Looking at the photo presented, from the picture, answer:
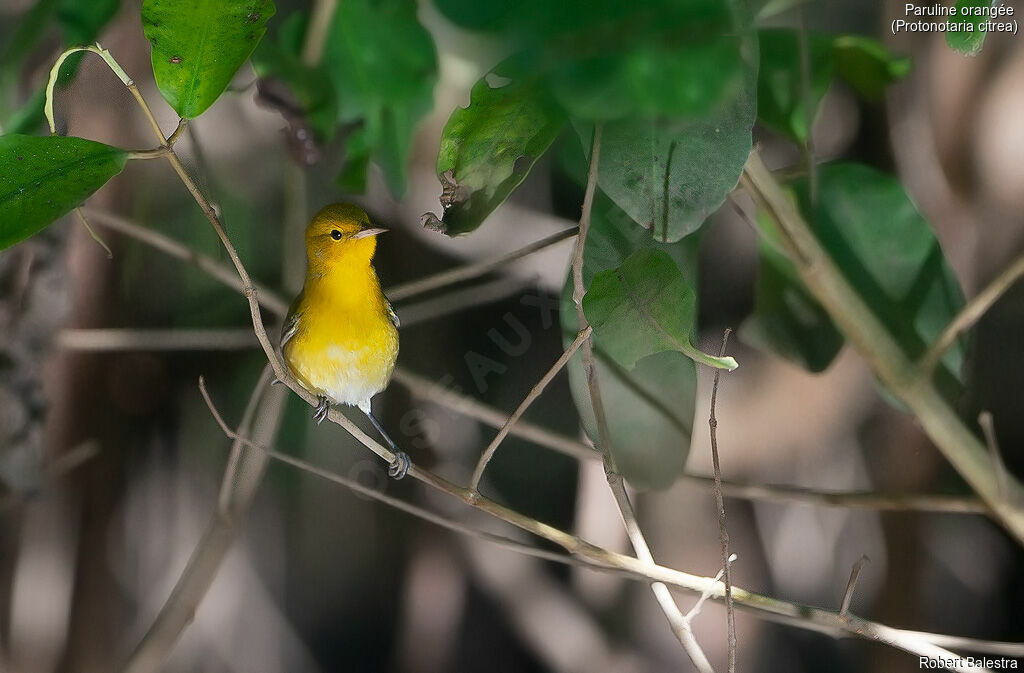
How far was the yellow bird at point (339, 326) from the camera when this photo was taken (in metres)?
0.60

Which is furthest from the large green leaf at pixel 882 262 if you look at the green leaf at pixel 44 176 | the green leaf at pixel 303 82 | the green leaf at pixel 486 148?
the green leaf at pixel 44 176

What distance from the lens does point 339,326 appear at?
0.60m

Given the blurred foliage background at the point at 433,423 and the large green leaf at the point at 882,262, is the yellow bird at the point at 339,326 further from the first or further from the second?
the large green leaf at the point at 882,262

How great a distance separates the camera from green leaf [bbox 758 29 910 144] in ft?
1.89

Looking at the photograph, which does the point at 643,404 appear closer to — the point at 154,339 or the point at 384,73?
the point at 384,73

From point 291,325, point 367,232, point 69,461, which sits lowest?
point 69,461

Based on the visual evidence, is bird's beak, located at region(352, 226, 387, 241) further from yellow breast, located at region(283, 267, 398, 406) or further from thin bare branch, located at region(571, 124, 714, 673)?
thin bare branch, located at region(571, 124, 714, 673)

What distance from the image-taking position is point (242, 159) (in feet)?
2.66

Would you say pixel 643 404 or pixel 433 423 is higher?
pixel 643 404

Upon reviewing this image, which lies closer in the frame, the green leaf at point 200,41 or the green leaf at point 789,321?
the green leaf at point 200,41

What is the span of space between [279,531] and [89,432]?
0.64 feet

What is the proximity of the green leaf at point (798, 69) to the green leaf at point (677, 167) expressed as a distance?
16cm

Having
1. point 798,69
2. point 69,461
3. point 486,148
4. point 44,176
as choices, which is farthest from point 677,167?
point 69,461

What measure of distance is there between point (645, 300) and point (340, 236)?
0.26 metres
